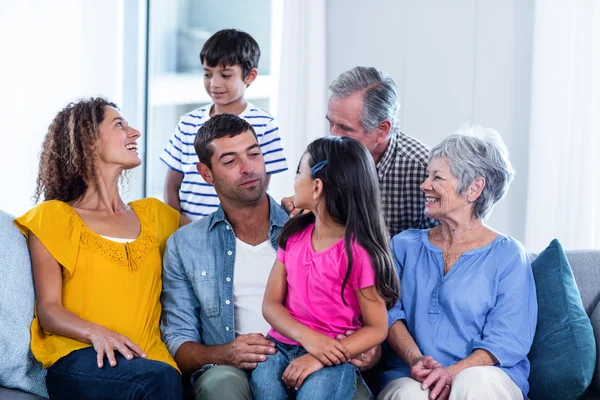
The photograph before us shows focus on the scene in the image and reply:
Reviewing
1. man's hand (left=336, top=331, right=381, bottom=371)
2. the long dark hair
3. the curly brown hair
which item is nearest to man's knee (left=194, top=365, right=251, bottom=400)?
man's hand (left=336, top=331, right=381, bottom=371)

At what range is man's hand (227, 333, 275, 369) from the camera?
7.31 ft

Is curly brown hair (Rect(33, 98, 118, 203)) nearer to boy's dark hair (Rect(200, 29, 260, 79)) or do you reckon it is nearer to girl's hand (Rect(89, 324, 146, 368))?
girl's hand (Rect(89, 324, 146, 368))

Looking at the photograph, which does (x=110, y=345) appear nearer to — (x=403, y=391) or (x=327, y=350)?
(x=327, y=350)

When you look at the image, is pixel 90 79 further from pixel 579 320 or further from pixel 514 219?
pixel 579 320

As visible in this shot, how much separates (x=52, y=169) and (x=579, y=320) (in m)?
1.64

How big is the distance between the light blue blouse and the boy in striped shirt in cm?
85

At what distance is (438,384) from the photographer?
216 centimetres

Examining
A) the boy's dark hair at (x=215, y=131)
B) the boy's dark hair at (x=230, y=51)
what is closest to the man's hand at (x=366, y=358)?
the boy's dark hair at (x=215, y=131)

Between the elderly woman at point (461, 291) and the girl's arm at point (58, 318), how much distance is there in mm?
759

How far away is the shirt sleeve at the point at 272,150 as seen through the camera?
2.97 metres

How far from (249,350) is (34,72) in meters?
2.06

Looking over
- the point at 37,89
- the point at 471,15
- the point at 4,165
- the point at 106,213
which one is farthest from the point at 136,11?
the point at 106,213

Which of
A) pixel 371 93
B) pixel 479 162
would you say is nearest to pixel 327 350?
pixel 479 162

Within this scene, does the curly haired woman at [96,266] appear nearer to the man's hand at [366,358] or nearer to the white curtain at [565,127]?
the man's hand at [366,358]
